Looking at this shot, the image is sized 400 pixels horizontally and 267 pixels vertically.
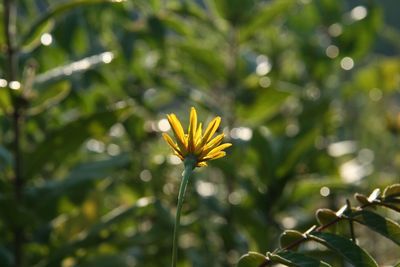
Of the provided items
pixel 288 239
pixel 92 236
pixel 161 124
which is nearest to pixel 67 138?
pixel 92 236

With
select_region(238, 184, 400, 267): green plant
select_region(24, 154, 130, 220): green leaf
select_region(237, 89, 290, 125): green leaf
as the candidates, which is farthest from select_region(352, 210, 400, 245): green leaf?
select_region(237, 89, 290, 125): green leaf

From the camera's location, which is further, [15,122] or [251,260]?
[15,122]

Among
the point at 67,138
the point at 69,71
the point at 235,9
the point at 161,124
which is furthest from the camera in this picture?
the point at 161,124

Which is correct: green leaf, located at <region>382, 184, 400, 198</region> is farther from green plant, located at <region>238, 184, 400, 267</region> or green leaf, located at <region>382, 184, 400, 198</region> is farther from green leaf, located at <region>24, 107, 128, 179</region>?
green leaf, located at <region>24, 107, 128, 179</region>

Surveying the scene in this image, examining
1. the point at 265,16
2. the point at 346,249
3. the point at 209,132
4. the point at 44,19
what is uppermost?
the point at 265,16

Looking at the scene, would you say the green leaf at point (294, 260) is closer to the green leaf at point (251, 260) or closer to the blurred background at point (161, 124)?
the green leaf at point (251, 260)

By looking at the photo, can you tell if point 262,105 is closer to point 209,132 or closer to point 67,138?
point 67,138
